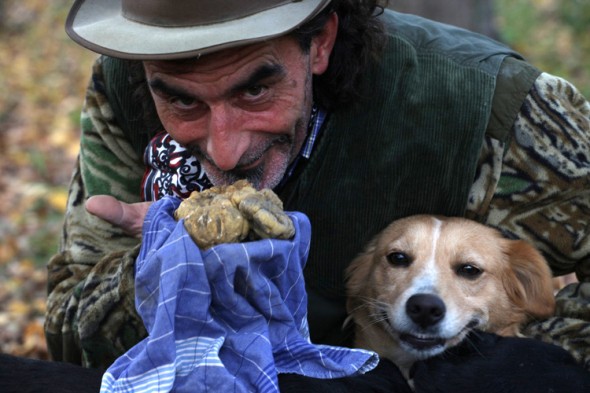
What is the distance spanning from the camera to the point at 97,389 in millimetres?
2387

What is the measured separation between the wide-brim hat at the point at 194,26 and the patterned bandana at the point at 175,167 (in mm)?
460

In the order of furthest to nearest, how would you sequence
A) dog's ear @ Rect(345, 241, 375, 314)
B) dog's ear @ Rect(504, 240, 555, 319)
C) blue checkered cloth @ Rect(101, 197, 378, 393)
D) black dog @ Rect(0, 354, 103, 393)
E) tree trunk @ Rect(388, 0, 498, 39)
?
tree trunk @ Rect(388, 0, 498, 39) → dog's ear @ Rect(345, 241, 375, 314) → dog's ear @ Rect(504, 240, 555, 319) → black dog @ Rect(0, 354, 103, 393) → blue checkered cloth @ Rect(101, 197, 378, 393)

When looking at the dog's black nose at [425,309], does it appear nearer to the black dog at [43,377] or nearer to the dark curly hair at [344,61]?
the dark curly hair at [344,61]

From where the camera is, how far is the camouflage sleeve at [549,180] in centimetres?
295

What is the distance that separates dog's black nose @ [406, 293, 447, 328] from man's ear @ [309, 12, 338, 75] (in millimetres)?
867

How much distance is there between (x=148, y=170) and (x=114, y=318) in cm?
61

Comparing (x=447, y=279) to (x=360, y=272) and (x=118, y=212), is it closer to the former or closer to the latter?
(x=360, y=272)

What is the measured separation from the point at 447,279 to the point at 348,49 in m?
0.89

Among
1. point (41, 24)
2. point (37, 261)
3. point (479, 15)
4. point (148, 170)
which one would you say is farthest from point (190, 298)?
point (41, 24)

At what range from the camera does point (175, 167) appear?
118 inches

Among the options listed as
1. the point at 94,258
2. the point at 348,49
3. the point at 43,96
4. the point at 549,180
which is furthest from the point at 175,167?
the point at 43,96

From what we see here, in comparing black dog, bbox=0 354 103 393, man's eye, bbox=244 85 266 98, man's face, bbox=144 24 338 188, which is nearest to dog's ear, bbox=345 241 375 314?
man's face, bbox=144 24 338 188

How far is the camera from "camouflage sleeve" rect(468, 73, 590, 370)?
295cm

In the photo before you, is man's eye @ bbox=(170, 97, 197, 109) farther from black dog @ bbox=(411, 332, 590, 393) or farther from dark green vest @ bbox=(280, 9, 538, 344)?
black dog @ bbox=(411, 332, 590, 393)
